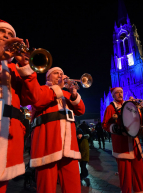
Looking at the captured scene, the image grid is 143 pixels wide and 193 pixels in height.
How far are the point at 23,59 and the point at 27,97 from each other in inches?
16.1

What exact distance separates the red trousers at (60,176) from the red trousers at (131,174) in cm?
114

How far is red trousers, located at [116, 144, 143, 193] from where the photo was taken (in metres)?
2.55

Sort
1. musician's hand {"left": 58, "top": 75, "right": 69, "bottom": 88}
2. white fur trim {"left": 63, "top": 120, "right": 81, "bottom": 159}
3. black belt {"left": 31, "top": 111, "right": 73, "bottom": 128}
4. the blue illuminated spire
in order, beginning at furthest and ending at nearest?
the blue illuminated spire, musician's hand {"left": 58, "top": 75, "right": 69, "bottom": 88}, black belt {"left": 31, "top": 111, "right": 73, "bottom": 128}, white fur trim {"left": 63, "top": 120, "right": 81, "bottom": 159}

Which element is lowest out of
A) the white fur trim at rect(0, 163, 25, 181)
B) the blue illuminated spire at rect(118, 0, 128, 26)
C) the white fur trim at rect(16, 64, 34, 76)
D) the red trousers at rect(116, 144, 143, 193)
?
the red trousers at rect(116, 144, 143, 193)

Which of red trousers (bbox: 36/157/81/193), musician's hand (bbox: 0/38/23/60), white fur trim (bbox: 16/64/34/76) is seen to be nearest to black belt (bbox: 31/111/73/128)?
red trousers (bbox: 36/157/81/193)

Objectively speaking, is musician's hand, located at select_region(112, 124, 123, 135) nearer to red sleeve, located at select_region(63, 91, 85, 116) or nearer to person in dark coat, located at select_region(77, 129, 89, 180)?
red sleeve, located at select_region(63, 91, 85, 116)

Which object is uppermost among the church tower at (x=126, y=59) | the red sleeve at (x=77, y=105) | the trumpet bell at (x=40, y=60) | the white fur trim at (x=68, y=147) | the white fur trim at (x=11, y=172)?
the church tower at (x=126, y=59)

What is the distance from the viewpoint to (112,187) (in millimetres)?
3432

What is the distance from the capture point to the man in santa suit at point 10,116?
1303 millimetres

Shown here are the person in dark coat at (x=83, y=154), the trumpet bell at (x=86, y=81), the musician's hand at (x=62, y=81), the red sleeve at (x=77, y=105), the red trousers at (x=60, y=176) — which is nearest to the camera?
the red trousers at (x=60, y=176)

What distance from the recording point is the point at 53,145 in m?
1.88

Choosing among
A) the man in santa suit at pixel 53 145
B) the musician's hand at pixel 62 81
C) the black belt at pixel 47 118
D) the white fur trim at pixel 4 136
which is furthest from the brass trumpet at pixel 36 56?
the musician's hand at pixel 62 81

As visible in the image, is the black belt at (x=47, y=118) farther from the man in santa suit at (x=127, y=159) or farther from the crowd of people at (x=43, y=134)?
the man in santa suit at (x=127, y=159)

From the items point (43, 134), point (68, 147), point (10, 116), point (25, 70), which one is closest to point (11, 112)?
point (10, 116)
